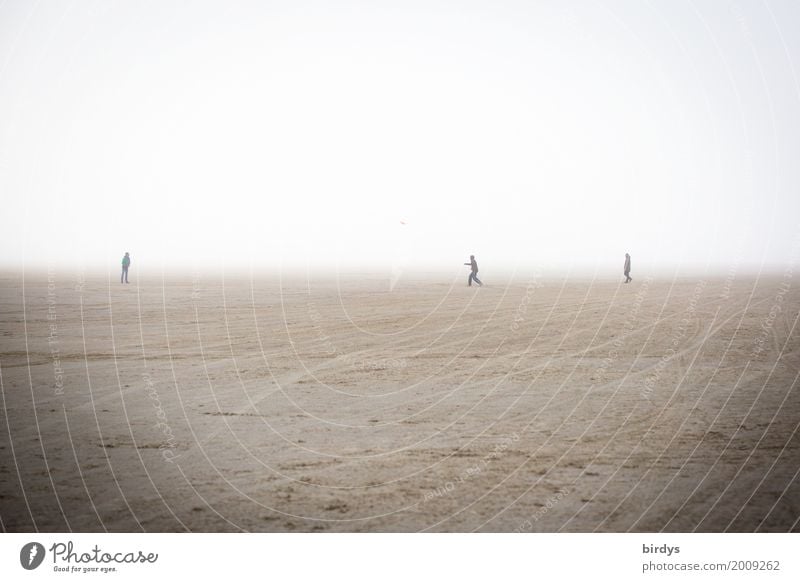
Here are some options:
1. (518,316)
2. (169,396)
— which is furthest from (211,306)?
(169,396)

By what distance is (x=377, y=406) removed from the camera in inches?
291

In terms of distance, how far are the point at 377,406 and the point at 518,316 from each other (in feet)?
29.3

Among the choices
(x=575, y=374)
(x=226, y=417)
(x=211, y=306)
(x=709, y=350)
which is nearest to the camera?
(x=226, y=417)

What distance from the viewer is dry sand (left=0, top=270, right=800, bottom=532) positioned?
15.2 ft

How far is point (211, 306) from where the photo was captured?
18734 millimetres

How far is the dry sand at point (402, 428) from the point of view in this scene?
462 cm

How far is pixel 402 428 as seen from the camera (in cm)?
647

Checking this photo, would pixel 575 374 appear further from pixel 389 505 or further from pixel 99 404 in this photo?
pixel 99 404
